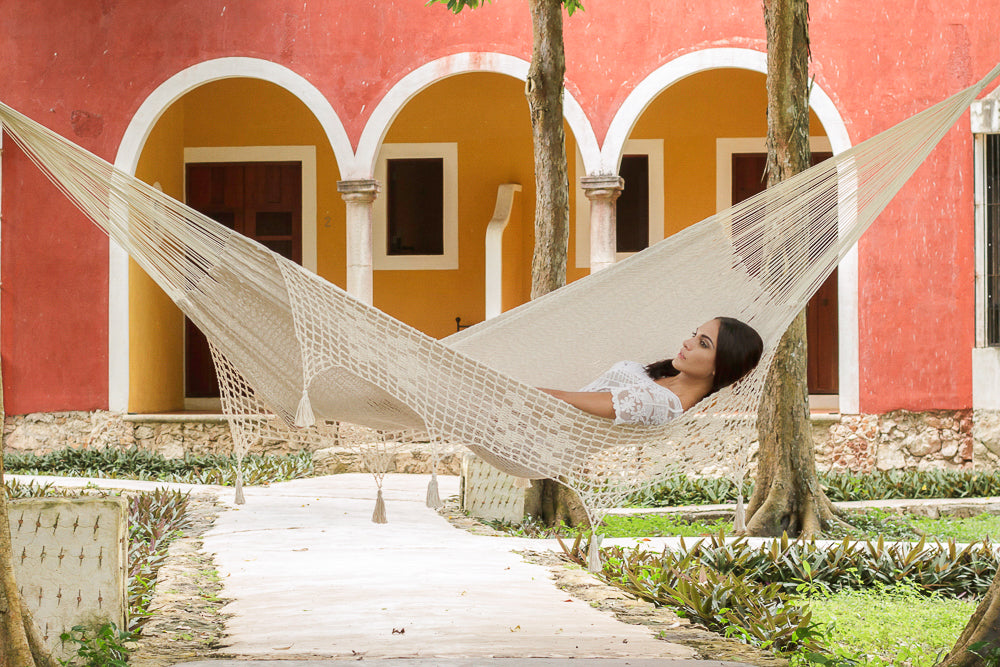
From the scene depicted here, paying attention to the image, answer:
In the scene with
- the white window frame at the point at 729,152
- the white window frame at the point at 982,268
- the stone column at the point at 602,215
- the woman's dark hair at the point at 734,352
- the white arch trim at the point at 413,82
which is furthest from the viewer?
the white window frame at the point at 729,152

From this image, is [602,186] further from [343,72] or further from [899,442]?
[899,442]

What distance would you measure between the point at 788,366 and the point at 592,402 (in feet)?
6.99

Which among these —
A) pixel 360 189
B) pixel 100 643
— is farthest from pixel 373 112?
pixel 100 643

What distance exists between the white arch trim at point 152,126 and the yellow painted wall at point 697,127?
238 centimetres

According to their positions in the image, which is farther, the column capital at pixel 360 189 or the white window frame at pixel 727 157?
the white window frame at pixel 727 157

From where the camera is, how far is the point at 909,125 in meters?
3.16

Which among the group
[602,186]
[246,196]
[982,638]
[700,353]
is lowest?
[982,638]

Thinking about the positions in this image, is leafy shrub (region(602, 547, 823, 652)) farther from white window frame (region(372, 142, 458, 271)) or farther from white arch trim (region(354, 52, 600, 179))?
white window frame (region(372, 142, 458, 271))

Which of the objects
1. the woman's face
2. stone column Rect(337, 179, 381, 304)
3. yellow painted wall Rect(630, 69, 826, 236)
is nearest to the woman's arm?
the woman's face

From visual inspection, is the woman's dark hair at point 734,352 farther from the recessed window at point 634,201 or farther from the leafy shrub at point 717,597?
the recessed window at point 634,201

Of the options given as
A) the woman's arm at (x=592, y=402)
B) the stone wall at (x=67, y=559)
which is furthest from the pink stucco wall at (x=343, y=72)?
the stone wall at (x=67, y=559)

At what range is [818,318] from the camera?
8406 mm

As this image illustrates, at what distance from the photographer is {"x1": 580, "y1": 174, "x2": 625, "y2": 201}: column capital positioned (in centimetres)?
713

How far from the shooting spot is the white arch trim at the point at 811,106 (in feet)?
22.8
